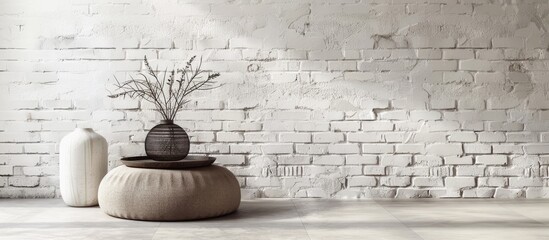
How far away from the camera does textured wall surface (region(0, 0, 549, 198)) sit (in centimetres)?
398

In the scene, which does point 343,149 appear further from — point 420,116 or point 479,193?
point 479,193

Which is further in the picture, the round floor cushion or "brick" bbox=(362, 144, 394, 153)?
"brick" bbox=(362, 144, 394, 153)

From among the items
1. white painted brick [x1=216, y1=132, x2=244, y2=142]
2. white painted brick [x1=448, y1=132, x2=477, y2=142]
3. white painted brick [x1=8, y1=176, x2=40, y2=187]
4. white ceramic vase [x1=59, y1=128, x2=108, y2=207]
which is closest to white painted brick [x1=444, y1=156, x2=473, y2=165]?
white painted brick [x1=448, y1=132, x2=477, y2=142]

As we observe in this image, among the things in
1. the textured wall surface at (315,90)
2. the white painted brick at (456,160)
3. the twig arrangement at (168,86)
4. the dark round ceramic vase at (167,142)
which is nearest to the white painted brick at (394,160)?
the textured wall surface at (315,90)

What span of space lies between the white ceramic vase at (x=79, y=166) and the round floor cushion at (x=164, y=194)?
15.7 inches

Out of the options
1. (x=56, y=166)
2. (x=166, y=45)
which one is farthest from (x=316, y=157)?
(x=56, y=166)

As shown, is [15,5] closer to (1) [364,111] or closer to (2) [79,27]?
(2) [79,27]

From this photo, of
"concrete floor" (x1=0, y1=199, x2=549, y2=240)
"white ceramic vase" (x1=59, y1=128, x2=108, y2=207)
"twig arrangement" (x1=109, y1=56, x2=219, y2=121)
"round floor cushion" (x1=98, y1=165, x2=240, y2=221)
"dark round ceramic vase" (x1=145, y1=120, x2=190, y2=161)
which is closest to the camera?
"concrete floor" (x1=0, y1=199, x2=549, y2=240)

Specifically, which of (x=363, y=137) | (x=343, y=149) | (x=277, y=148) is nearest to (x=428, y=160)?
(x=363, y=137)

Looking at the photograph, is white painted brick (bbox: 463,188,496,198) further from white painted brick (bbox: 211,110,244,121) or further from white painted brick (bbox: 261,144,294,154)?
white painted brick (bbox: 211,110,244,121)

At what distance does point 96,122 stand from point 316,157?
144 centimetres

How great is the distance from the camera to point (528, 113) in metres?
4.00

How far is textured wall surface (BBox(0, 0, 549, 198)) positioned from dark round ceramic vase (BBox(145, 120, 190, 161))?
1.95 feet

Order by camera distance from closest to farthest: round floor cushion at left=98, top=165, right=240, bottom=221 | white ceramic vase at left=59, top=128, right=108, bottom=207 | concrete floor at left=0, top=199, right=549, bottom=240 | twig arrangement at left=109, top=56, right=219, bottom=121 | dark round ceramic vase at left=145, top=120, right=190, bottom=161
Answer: concrete floor at left=0, top=199, right=549, bottom=240
round floor cushion at left=98, top=165, right=240, bottom=221
dark round ceramic vase at left=145, top=120, right=190, bottom=161
white ceramic vase at left=59, top=128, right=108, bottom=207
twig arrangement at left=109, top=56, right=219, bottom=121
